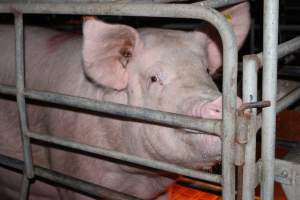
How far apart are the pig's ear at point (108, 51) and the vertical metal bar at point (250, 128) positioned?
73cm

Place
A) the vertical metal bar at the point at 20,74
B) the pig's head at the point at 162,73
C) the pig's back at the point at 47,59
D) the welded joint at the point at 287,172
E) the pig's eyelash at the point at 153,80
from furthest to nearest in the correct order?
the pig's back at the point at 47,59, the pig's eyelash at the point at 153,80, the vertical metal bar at the point at 20,74, the pig's head at the point at 162,73, the welded joint at the point at 287,172

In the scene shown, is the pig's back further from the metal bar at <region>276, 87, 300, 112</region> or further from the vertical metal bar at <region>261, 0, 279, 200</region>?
the vertical metal bar at <region>261, 0, 279, 200</region>

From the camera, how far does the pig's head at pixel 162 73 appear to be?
1.96m

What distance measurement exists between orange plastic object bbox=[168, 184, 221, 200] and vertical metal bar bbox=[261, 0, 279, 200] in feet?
5.55

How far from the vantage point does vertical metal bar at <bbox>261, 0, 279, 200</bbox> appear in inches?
59.1

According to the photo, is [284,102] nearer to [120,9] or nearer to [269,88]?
[269,88]

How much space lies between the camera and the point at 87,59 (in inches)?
84.0

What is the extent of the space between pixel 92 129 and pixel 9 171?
3.51 feet

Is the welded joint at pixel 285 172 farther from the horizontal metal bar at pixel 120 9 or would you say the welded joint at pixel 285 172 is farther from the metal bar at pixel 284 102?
the horizontal metal bar at pixel 120 9

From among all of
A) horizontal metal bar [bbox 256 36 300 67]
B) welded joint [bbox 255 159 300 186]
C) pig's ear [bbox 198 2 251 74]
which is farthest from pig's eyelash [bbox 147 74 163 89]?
welded joint [bbox 255 159 300 186]

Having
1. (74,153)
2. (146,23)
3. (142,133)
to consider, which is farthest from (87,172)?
(146,23)

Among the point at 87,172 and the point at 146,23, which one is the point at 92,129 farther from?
the point at 146,23

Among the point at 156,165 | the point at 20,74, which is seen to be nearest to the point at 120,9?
the point at 156,165

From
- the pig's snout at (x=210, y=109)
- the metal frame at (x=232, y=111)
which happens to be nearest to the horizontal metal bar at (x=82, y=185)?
the metal frame at (x=232, y=111)
